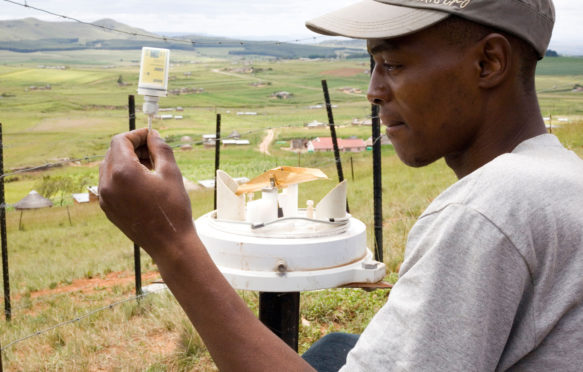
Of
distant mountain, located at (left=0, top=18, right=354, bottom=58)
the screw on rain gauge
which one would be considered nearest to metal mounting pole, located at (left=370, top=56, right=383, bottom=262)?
the screw on rain gauge

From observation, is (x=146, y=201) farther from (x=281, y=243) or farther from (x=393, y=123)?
(x=281, y=243)

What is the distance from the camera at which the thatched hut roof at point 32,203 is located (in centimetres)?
3019

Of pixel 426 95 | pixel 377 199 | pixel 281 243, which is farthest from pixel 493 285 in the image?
pixel 377 199

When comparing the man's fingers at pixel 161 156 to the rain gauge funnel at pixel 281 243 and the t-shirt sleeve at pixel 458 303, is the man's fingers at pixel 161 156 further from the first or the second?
the rain gauge funnel at pixel 281 243

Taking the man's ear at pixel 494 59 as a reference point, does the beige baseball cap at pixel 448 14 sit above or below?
above

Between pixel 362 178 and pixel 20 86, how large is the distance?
6565 centimetres

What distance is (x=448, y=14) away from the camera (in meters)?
0.97

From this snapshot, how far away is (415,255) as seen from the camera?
86cm

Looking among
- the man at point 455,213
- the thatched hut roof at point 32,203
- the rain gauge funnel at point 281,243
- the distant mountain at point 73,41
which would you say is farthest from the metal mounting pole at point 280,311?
the distant mountain at point 73,41

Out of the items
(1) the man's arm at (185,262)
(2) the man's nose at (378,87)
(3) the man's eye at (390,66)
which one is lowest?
(1) the man's arm at (185,262)

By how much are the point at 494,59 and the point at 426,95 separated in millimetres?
133

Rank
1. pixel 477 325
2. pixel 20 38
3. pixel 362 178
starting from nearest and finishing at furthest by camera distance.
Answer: pixel 477 325 → pixel 362 178 → pixel 20 38

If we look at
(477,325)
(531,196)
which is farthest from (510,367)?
(531,196)

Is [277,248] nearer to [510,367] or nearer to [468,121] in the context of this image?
[468,121]
